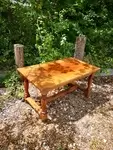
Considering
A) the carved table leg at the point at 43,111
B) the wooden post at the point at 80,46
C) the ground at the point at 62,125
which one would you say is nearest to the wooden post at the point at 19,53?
the ground at the point at 62,125

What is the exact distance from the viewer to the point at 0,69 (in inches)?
200

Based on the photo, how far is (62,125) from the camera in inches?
141

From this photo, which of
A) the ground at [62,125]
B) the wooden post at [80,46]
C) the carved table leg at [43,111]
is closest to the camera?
the ground at [62,125]

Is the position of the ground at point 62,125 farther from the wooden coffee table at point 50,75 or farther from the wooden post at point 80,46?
the wooden post at point 80,46

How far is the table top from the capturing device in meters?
3.23

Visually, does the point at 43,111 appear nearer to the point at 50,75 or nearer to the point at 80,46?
the point at 50,75

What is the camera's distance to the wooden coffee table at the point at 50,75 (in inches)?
128

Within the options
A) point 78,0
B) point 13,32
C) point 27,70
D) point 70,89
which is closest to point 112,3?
point 78,0

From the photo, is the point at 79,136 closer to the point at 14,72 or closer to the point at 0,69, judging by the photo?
the point at 14,72

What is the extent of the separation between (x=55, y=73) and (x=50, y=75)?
0.12 meters

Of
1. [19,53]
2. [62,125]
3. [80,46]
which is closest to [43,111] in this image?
[62,125]

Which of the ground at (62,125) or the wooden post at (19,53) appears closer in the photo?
the ground at (62,125)

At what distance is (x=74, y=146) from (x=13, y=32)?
12.1 ft

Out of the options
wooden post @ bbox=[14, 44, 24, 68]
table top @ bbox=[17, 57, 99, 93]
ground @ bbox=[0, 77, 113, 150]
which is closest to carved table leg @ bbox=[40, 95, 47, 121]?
ground @ bbox=[0, 77, 113, 150]
